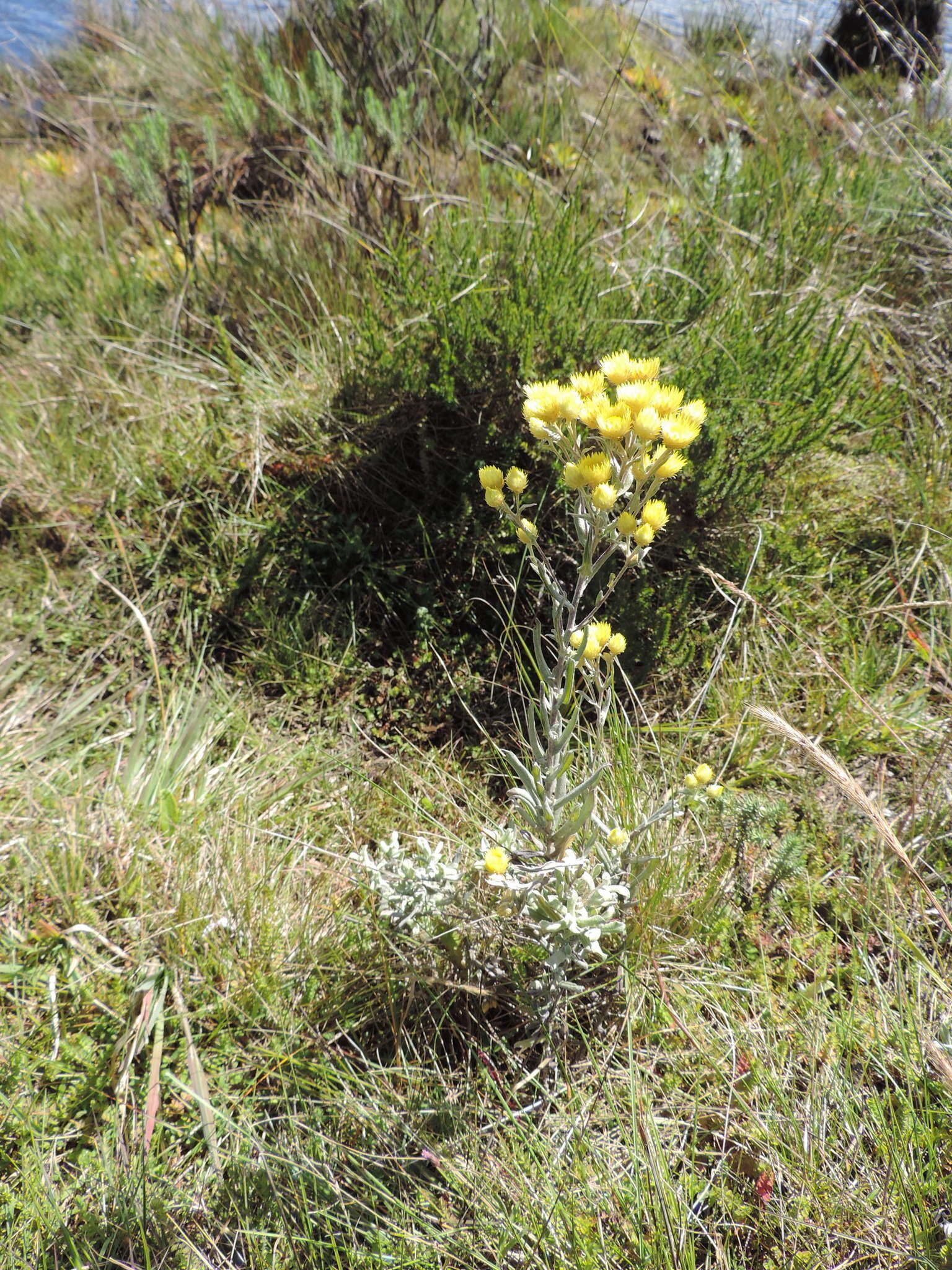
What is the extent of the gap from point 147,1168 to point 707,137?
15.9 ft

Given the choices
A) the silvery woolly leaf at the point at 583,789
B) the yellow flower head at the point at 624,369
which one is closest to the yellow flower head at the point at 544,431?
the yellow flower head at the point at 624,369

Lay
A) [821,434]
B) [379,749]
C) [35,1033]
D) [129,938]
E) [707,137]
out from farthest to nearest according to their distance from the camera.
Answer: [707,137]
[821,434]
[379,749]
[129,938]
[35,1033]

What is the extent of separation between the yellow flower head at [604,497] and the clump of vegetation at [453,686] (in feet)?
0.50

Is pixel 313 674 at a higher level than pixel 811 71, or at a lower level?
lower

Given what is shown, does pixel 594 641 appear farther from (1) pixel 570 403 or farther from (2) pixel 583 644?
(1) pixel 570 403

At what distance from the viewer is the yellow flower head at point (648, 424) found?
1.06 metres

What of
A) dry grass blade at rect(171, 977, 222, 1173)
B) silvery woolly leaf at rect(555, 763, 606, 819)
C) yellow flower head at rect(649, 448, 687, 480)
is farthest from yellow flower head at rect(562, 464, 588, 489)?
dry grass blade at rect(171, 977, 222, 1173)

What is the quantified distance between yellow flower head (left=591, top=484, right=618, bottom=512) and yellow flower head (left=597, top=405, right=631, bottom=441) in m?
0.07

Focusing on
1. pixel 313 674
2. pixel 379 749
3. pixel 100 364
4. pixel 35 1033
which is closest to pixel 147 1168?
pixel 35 1033

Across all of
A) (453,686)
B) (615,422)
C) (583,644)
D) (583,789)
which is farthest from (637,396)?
(453,686)

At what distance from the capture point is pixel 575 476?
110 cm

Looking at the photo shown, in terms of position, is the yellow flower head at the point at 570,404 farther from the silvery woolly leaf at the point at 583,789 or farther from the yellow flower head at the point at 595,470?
the silvery woolly leaf at the point at 583,789

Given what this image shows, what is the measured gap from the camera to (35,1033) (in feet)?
5.00

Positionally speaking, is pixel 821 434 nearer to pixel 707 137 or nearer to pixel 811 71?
pixel 707 137
